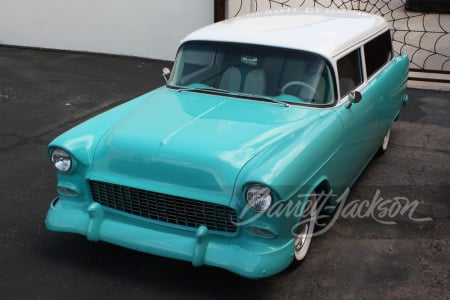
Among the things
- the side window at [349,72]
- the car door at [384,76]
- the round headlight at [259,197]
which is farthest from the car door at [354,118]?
the round headlight at [259,197]

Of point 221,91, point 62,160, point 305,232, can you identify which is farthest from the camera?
point 221,91

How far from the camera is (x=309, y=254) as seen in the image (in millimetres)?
3832

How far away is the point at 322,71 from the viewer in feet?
13.3

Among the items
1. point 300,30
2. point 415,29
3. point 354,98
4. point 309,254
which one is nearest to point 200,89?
point 300,30

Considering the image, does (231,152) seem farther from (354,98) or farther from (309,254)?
(354,98)

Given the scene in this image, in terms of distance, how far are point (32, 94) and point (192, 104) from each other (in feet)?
15.7

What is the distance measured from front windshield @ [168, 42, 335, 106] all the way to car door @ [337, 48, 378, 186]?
0.63ft

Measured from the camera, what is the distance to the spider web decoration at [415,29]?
8.91 m

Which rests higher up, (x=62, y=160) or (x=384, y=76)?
(x=62, y=160)

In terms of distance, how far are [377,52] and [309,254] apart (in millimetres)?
2347

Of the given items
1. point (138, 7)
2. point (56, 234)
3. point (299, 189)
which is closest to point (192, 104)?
point (299, 189)

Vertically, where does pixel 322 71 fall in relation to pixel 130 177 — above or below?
above

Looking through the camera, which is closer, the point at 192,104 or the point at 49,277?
the point at 49,277

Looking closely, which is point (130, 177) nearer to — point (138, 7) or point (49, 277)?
point (49, 277)
